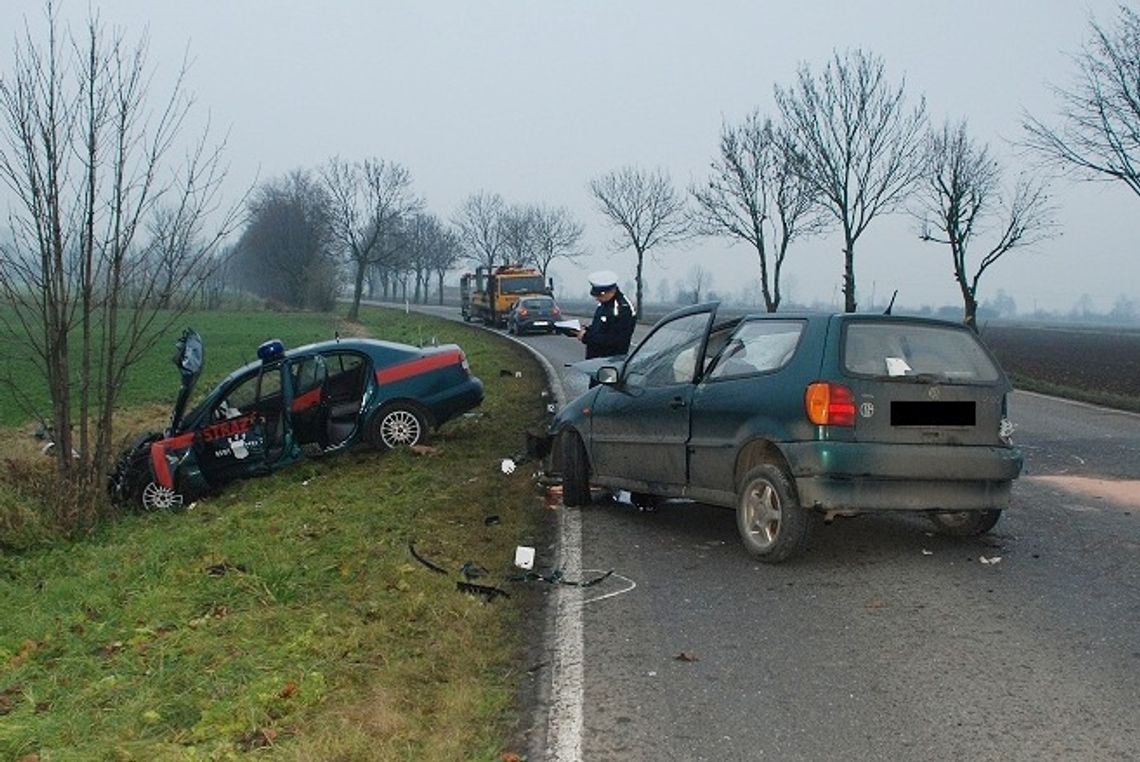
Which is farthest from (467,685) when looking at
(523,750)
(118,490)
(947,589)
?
(118,490)

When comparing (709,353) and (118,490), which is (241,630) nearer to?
(709,353)

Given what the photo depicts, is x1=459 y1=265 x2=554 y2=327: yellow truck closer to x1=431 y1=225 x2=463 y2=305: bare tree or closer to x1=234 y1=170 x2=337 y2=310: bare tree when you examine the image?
x1=234 y1=170 x2=337 y2=310: bare tree

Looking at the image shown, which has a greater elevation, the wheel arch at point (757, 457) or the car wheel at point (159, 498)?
the wheel arch at point (757, 457)

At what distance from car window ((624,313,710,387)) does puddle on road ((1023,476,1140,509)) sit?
3593mm

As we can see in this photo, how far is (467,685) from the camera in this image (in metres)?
4.60

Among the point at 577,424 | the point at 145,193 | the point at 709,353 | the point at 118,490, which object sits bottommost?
the point at 118,490

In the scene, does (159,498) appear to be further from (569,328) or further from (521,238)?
(521,238)

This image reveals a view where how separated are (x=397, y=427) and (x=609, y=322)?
2.74 meters

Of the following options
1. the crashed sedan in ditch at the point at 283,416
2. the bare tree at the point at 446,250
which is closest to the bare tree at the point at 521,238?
the bare tree at the point at 446,250

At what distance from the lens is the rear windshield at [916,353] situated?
251 inches

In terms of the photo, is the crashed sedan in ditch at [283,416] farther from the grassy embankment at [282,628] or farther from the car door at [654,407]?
the car door at [654,407]

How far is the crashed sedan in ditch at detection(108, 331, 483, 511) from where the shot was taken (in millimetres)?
11234

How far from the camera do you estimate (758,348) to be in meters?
6.91

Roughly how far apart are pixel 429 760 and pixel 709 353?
4.23 m
